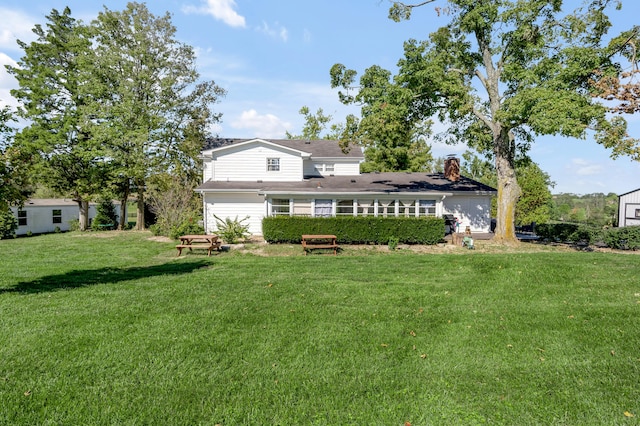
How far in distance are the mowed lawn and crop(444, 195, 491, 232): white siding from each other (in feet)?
40.7

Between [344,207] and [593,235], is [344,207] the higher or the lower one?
the higher one

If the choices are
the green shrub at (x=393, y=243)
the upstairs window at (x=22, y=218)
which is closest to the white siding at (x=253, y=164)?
the green shrub at (x=393, y=243)

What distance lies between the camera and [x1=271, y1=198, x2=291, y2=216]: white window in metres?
19.9

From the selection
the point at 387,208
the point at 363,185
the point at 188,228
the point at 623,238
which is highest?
the point at 363,185

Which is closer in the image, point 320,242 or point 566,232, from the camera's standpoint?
point 320,242

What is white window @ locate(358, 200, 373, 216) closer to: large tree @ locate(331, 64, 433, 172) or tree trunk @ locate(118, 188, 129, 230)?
large tree @ locate(331, 64, 433, 172)

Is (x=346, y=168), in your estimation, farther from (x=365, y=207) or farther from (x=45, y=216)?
(x=45, y=216)

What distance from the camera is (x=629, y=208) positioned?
27.9 metres

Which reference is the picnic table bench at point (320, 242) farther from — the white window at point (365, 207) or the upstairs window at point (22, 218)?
the upstairs window at point (22, 218)

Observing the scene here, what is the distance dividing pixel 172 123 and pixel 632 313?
2754cm

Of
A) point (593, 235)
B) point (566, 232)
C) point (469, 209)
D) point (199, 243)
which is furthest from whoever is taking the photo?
point (469, 209)

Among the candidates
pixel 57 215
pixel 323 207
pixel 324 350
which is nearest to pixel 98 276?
pixel 324 350

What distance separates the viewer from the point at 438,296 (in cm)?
770

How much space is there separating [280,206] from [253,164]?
399cm
